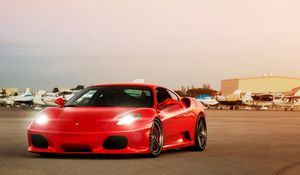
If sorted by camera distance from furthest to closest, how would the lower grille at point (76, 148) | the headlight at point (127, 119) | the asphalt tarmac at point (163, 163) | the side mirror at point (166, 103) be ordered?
the side mirror at point (166, 103) < the headlight at point (127, 119) < the lower grille at point (76, 148) < the asphalt tarmac at point (163, 163)

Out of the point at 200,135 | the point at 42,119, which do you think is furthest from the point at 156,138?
the point at 200,135

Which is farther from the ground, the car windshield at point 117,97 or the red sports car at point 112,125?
the car windshield at point 117,97

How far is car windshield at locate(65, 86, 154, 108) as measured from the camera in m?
10.6

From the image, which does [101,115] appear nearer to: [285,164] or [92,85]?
[92,85]

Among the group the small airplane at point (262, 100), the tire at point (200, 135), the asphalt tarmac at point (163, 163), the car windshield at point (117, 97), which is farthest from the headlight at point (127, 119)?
the small airplane at point (262, 100)

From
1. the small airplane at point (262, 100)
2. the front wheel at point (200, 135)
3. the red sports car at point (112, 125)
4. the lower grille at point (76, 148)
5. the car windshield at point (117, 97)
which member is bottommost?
the small airplane at point (262, 100)

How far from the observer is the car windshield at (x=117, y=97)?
10609 mm

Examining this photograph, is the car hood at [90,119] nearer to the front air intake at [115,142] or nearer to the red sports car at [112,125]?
the red sports car at [112,125]

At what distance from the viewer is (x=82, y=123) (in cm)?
941

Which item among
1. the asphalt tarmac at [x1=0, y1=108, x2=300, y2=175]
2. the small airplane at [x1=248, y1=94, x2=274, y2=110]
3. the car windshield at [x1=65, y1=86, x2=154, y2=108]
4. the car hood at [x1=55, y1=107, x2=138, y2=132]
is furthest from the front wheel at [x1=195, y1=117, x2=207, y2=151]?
the small airplane at [x1=248, y1=94, x2=274, y2=110]

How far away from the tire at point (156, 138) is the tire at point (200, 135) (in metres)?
1.77

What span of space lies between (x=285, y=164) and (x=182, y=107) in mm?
2775

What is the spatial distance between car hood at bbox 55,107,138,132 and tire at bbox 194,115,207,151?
2388 mm

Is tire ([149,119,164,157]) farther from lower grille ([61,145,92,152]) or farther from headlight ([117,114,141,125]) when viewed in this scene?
lower grille ([61,145,92,152])
